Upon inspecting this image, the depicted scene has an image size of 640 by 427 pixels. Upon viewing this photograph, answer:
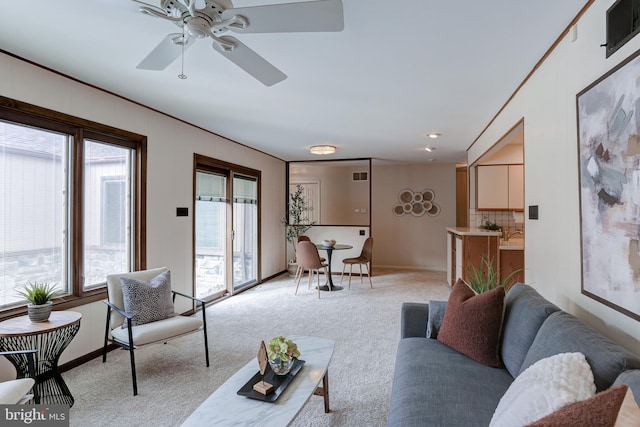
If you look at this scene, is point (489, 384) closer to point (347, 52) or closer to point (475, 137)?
point (347, 52)

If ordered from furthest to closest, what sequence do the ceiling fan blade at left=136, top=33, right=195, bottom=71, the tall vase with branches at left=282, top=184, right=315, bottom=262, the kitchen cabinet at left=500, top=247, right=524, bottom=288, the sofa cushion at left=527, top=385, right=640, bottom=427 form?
the tall vase with branches at left=282, top=184, right=315, bottom=262 < the kitchen cabinet at left=500, top=247, right=524, bottom=288 < the ceiling fan blade at left=136, top=33, right=195, bottom=71 < the sofa cushion at left=527, top=385, right=640, bottom=427

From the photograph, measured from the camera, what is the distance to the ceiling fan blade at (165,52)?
5.70 feet

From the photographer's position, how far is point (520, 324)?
5.87 feet

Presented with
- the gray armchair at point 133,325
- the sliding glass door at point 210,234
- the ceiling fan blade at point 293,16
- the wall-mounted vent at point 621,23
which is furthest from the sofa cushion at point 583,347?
the sliding glass door at point 210,234

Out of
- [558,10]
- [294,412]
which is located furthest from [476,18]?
[294,412]

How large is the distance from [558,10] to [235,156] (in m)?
4.41

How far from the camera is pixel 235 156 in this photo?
213 inches

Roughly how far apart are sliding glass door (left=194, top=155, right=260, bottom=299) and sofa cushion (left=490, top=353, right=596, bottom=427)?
13.2ft

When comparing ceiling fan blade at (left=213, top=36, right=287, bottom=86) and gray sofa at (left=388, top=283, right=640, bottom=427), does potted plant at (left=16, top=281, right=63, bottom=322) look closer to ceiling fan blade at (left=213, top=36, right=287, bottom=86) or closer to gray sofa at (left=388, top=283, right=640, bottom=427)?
ceiling fan blade at (left=213, top=36, right=287, bottom=86)

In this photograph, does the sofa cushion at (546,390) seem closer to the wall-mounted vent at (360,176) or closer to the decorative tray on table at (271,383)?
the decorative tray on table at (271,383)

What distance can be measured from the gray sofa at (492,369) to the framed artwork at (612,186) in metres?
0.25

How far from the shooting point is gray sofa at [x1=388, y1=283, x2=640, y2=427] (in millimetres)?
1189

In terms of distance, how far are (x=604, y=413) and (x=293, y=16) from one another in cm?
169

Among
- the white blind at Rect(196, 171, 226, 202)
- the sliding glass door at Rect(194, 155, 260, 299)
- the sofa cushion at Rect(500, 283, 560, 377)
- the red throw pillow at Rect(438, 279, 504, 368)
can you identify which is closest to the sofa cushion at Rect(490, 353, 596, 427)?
the sofa cushion at Rect(500, 283, 560, 377)
